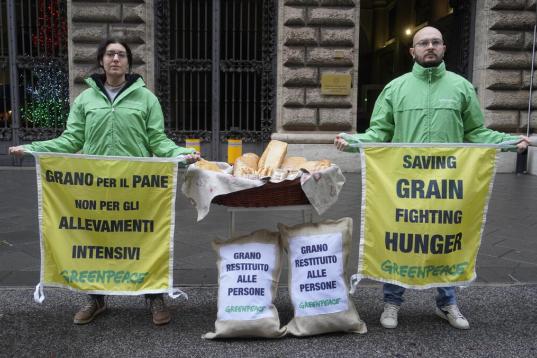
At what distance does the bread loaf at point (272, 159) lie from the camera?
3201 millimetres

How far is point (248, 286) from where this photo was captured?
3.18 metres

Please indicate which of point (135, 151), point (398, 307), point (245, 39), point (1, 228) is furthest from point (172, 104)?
point (398, 307)

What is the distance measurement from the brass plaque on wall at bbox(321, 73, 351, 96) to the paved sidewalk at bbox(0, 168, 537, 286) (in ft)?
7.35

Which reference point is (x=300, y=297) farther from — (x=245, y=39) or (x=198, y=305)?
(x=245, y=39)

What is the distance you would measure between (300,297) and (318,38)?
736 centimetres

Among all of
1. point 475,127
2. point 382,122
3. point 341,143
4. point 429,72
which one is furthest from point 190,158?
point 475,127

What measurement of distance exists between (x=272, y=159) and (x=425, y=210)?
38.3 inches

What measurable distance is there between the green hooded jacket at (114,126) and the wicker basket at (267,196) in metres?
0.43

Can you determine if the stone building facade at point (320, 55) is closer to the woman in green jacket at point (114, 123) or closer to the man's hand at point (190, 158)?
the woman in green jacket at point (114, 123)

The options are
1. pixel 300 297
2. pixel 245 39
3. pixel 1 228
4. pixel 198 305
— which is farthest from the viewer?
pixel 245 39

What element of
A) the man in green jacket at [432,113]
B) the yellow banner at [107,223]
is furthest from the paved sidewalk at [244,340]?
the yellow banner at [107,223]

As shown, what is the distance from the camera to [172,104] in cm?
1064

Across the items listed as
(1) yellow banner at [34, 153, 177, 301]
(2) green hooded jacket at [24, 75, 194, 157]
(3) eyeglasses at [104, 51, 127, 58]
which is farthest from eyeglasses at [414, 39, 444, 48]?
(3) eyeglasses at [104, 51, 127, 58]

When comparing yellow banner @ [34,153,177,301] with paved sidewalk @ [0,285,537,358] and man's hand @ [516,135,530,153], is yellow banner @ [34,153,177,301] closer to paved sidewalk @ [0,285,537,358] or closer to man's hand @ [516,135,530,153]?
paved sidewalk @ [0,285,537,358]
